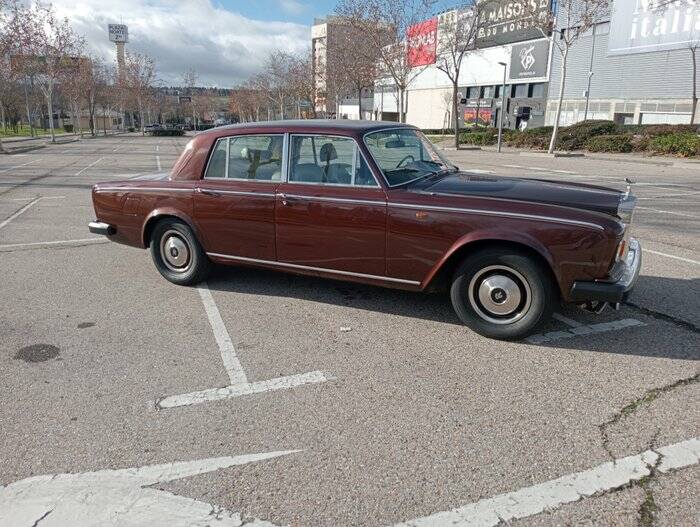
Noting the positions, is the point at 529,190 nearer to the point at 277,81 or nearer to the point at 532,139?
the point at 532,139

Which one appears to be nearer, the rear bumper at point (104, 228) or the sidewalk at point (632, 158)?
the rear bumper at point (104, 228)

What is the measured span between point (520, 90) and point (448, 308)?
48665 millimetres

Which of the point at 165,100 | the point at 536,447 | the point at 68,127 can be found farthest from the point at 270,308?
the point at 165,100

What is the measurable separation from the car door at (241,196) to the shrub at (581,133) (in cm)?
2731

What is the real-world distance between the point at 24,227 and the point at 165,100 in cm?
8258

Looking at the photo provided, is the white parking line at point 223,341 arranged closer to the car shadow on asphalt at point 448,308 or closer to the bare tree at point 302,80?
the car shadow on asphalt at point 448,308

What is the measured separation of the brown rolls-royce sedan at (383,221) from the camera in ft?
12.1

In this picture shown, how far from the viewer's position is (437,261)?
13.2 ft

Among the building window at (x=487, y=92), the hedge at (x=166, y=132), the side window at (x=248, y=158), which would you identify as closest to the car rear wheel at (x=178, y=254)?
the side window at (x=248, y=158)

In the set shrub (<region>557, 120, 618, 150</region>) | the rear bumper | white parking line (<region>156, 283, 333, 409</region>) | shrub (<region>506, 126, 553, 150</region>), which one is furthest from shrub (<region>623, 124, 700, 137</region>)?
white parking line (<region>156, 283, 333, 409</region>)

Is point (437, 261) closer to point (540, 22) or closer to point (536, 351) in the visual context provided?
point (536, 351)

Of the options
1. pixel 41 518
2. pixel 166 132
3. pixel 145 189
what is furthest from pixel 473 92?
pixel 41 518

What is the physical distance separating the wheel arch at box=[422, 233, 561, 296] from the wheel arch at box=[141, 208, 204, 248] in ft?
7.69

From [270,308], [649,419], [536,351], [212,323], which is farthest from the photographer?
[270,308]
